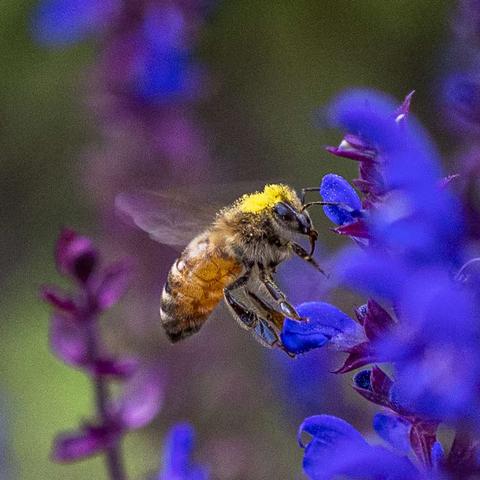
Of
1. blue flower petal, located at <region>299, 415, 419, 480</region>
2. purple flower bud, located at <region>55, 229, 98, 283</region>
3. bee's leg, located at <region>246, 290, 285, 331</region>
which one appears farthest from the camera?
bee's leg, located at <region>246, 290, 285, 331</region>

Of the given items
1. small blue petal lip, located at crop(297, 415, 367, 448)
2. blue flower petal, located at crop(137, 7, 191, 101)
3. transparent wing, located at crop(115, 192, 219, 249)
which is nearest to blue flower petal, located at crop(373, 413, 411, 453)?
small blue petal lip, located at crop(297, 415, 367, 448)

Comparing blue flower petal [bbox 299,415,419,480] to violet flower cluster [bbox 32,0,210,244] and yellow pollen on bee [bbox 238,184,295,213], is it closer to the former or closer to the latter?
yellow pollen on bee [bbox 238,184,295,213]

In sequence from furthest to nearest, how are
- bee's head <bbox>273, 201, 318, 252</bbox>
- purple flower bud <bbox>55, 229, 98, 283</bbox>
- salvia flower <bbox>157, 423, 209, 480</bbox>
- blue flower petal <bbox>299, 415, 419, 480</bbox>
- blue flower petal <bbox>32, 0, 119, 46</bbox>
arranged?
blue flower petal <bbox>32, 0, 119, 46</bbox>, bee's head <bbox>273, 201, 318, 252</bbox>, purple flower bud <bbox>55, 229, 98, 283</bbox>, salvia flower <bbox>157, 423, 209, 480</bbox>, blue flower petal <bbox>299, 415, 419, 480</bbox>

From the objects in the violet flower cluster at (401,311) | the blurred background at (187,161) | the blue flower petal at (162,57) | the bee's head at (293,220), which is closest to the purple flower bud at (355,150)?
the violet flower cluster at (401,311)

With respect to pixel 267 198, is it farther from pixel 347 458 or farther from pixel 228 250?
pixel 347 458

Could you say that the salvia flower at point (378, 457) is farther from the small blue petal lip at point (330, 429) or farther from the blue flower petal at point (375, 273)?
the blue flower petal at point (375, 273)
